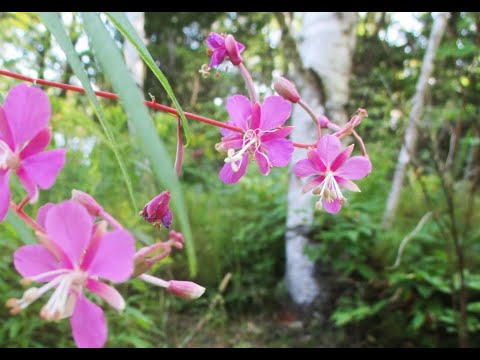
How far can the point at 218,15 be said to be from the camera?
4.73 m

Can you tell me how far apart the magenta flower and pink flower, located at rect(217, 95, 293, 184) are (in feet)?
0.06

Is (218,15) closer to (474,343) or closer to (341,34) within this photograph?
(341,34)

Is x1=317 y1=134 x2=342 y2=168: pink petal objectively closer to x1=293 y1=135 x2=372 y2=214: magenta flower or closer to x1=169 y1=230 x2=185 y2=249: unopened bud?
x1=293 y1=135 x2=372 y2=214: magenta flower

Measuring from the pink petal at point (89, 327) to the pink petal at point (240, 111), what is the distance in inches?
7.0

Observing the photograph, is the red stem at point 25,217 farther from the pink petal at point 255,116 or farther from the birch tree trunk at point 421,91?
the birch tree trunk at point 421,91

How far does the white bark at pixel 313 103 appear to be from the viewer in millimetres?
1785

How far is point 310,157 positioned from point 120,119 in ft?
3.88

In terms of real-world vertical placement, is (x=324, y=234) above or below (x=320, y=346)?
above

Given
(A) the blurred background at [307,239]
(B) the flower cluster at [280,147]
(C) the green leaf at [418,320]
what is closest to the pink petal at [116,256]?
(B) the flower cluster at [280,147]

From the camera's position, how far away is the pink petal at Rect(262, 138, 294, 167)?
33 centimetres

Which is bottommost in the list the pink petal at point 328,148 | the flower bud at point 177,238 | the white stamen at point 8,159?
the flower bud at point 177,238

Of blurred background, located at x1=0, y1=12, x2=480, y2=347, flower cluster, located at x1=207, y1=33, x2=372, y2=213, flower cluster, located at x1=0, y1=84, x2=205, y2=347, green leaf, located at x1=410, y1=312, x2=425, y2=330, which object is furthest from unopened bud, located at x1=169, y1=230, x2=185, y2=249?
green leaf, located at x1=410, y1=312, x2=425, y2=330

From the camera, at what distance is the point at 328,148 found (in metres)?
0.32
